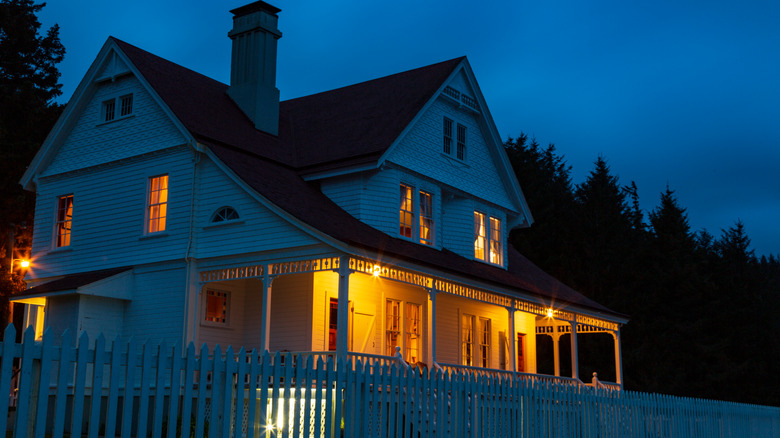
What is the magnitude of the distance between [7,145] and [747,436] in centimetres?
3053

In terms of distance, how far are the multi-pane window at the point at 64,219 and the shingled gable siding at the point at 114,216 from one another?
196mm

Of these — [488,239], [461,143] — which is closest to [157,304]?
[461,143]

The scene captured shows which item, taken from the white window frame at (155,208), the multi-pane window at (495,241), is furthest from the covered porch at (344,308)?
the white window frame at (155,208)

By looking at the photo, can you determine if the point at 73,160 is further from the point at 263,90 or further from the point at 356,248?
the point at 356,248

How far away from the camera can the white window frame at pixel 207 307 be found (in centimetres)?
2188

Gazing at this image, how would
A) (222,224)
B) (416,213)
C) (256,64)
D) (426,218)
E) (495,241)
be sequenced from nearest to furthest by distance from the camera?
(222,224) → (416,213) → (426,218) → (256,64) → (495,241)

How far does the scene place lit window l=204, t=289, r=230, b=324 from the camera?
2250cm

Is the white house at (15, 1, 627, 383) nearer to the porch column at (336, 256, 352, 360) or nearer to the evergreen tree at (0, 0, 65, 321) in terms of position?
the porch column at (336, 256, 352, 360)

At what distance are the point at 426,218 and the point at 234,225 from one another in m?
6.51

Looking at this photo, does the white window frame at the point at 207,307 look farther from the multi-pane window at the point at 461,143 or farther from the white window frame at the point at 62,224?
the multi-pane window at the point at 461,143

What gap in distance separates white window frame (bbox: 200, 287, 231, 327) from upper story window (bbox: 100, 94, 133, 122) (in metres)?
5.88

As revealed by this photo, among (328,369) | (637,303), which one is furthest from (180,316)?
(637,303)

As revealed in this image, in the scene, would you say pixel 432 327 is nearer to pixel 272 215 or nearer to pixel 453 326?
pixel 272 215

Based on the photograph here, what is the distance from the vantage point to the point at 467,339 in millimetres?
27734
